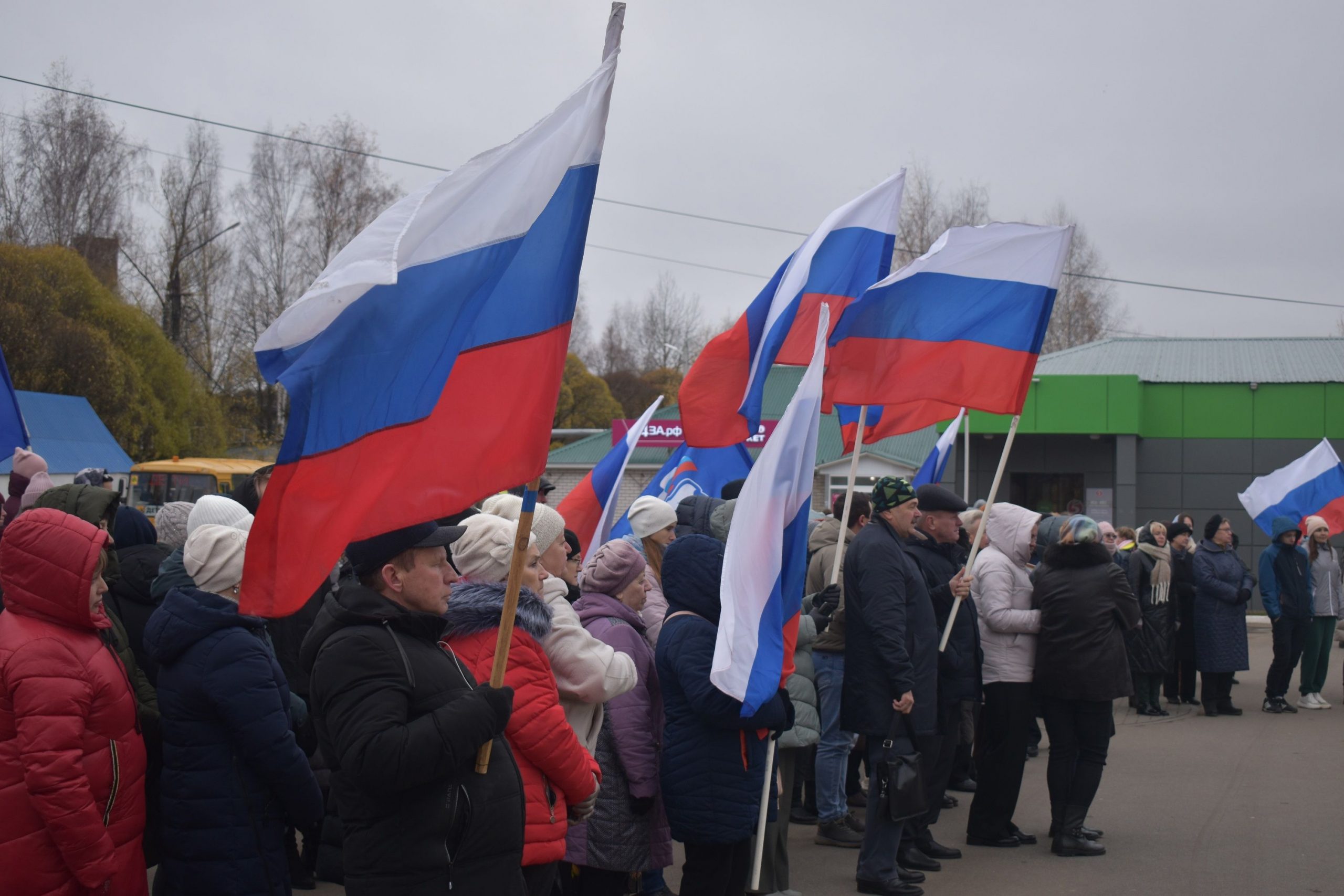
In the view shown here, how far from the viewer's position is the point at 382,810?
3.03 metres

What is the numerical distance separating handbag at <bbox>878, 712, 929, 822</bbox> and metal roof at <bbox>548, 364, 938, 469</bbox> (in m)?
26.3

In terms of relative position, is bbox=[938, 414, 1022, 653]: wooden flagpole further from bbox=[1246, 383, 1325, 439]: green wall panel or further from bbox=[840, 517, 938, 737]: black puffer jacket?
bbox=[1246, 383, 1325, 439]: green wall panel

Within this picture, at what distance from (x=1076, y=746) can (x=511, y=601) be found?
15.8 ft

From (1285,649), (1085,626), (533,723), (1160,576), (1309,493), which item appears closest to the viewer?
(533,723)

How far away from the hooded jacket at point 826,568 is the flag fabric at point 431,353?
4.08 meters

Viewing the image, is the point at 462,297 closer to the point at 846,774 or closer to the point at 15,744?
the point at 15,744

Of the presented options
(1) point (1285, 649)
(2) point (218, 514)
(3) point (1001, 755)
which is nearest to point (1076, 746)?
(3) point (1001, 755)

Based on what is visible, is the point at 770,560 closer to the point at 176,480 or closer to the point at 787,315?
the point at 787,315

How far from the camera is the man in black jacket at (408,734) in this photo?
9.62 ft

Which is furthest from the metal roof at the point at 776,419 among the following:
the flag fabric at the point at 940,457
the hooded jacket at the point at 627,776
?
the hooded jacket at the point at 627,776

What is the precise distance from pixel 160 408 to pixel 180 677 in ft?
105

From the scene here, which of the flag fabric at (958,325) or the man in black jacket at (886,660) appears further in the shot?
the flag fabric at (958,325)

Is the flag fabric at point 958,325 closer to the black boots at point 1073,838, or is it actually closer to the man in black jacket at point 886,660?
the man in black jacket at point 886,660

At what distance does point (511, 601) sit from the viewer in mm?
3074
